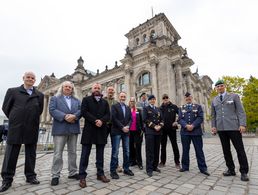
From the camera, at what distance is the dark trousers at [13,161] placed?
11.6 feet

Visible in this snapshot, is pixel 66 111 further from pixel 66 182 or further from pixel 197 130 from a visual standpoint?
pixel 197 130

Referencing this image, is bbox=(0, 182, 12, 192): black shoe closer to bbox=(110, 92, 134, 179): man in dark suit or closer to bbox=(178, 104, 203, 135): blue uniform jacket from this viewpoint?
bbox=(110, 92, 134, 179): man in dark suit

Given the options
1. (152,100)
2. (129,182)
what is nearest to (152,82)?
(152,100)

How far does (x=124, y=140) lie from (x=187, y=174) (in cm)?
184

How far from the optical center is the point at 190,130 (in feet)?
16.2

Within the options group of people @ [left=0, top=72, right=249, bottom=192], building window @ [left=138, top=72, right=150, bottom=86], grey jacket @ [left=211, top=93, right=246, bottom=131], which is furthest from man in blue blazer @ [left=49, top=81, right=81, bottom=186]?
building window @ [left=138, top=72, right=150, bottom=86]

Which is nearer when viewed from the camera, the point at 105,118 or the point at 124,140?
the point at 105,118

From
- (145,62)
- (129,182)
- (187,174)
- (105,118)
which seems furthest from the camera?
(145,62)

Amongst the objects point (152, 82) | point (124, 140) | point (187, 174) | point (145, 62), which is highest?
point (145, 62)

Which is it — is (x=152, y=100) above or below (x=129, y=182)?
above

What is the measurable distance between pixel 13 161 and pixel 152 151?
3.21 metres

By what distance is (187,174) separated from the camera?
177 inches

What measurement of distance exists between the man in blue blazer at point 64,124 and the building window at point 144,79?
84.5 ft

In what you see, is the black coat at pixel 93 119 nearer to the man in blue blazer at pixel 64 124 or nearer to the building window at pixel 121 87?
the man in blue blazer at pixel 64 124
